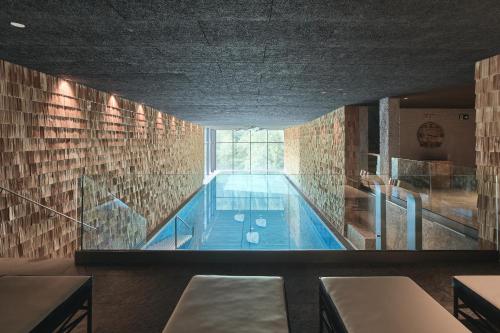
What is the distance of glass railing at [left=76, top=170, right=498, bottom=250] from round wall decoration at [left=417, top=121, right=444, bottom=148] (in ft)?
27.8

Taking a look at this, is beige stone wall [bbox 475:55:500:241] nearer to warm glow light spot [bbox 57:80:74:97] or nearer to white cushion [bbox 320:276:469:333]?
white cushion [bbox 320:276:469:333]

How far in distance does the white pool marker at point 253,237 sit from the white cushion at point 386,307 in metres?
1.90

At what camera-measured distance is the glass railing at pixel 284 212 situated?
3992mm

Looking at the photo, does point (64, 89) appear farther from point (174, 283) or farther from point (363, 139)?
point (363, 139)

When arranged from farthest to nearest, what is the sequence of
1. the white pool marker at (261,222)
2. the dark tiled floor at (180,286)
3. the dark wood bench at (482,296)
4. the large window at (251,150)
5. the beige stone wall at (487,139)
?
the large window at (251,150) → the white pool marker at (261,222) → the beige stone wall at (487,139) → the dark tiled floor at (180,286) → the dark wood bench at (482,296)

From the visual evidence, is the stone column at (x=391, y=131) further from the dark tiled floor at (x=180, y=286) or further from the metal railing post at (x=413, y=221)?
the dark tiled floor at (x=180, y=286)

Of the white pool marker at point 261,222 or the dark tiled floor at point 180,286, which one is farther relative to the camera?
the white pool marker at point 261,222

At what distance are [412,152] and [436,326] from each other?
40.9ft

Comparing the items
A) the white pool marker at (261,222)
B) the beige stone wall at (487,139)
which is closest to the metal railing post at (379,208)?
the beige stone wall at (487,139)

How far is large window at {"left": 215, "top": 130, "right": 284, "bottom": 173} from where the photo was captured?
2591cm

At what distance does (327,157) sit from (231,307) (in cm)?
1077

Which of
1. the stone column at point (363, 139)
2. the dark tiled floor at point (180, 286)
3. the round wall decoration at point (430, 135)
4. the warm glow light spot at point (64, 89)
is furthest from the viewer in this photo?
the round wall decoration at point (430, 135)

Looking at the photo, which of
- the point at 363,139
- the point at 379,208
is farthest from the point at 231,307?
the point at 363,139

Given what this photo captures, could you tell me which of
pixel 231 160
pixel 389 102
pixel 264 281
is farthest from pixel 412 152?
pixel 231 160
